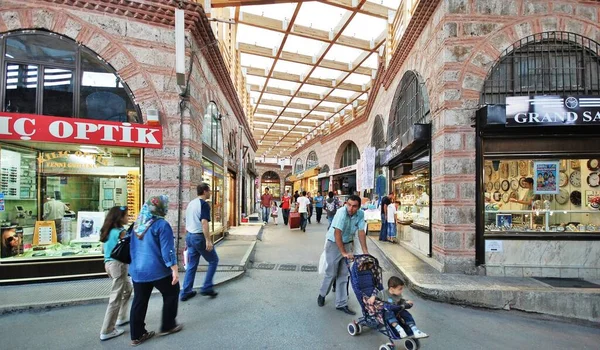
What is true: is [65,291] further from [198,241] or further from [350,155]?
[350,155]

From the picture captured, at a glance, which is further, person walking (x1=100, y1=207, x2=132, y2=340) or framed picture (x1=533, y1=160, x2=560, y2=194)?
framed picture (x1=533, y1=160, x2=560, y2=194)

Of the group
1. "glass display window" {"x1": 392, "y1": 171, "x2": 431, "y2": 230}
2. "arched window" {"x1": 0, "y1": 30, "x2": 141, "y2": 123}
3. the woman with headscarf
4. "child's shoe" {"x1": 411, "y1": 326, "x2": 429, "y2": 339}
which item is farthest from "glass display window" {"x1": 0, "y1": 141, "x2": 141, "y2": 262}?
"glass display window" {"x1": 392, "y1": 171, "x2": 431, "y2": 230}

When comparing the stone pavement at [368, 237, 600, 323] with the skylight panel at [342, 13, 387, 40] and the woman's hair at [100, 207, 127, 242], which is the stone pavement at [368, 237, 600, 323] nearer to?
the woman's hair at [100, 207, 127, 242]

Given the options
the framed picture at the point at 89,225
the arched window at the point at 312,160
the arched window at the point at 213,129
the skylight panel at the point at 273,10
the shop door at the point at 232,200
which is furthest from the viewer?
the arched window at the point at 312,160

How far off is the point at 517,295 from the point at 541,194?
2.65 meters

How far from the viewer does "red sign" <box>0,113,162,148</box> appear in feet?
18.2

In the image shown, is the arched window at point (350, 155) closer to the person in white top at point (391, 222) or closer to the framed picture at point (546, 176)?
the person in white top at point (391, 222)

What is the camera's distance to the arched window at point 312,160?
91.9ft

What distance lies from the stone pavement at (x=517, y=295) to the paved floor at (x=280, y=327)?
0.19 m

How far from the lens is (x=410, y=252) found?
8.41 metres

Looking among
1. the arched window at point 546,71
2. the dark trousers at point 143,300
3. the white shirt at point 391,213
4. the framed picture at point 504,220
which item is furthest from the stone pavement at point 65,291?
the arched window at point 546,71

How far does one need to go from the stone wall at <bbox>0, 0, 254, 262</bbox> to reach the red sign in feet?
0.97

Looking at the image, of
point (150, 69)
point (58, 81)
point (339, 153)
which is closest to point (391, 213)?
point (150, 69)

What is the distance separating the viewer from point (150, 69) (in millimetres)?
6449
